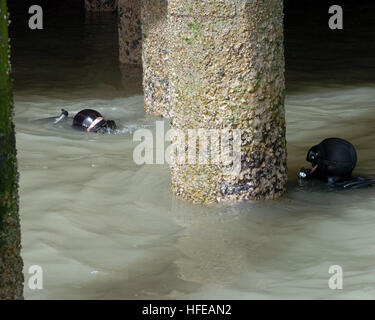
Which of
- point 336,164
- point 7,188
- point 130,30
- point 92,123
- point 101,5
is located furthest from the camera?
point 101,5

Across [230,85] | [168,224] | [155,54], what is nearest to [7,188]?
[168,224]

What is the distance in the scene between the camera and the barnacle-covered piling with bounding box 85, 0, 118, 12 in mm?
15602

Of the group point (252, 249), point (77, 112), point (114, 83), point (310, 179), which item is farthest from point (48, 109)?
point (252, 249)

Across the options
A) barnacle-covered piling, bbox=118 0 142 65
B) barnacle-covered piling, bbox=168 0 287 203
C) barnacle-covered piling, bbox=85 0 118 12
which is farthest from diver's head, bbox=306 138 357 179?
barnacle-covered piling, bbox=85 0 118 12

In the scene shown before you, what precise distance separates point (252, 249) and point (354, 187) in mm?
1319

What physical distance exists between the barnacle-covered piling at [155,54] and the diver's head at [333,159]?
234cm

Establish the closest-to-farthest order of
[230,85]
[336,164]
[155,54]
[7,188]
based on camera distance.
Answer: [7,188] → [230,85] → [336,164] → [155,54]

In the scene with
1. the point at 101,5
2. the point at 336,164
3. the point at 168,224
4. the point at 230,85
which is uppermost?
the point at 101,5

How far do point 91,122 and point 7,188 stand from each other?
14.6 ft

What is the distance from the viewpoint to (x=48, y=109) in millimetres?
8391

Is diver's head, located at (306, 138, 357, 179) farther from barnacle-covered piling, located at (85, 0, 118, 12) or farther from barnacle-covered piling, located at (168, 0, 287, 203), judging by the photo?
barnacle-covered piling, located at (85, 0, 118, 12)

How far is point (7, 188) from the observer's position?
2953 millimetres

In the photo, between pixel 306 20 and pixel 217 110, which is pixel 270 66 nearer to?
pixel 217 110

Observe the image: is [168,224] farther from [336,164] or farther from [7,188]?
[7,188]
